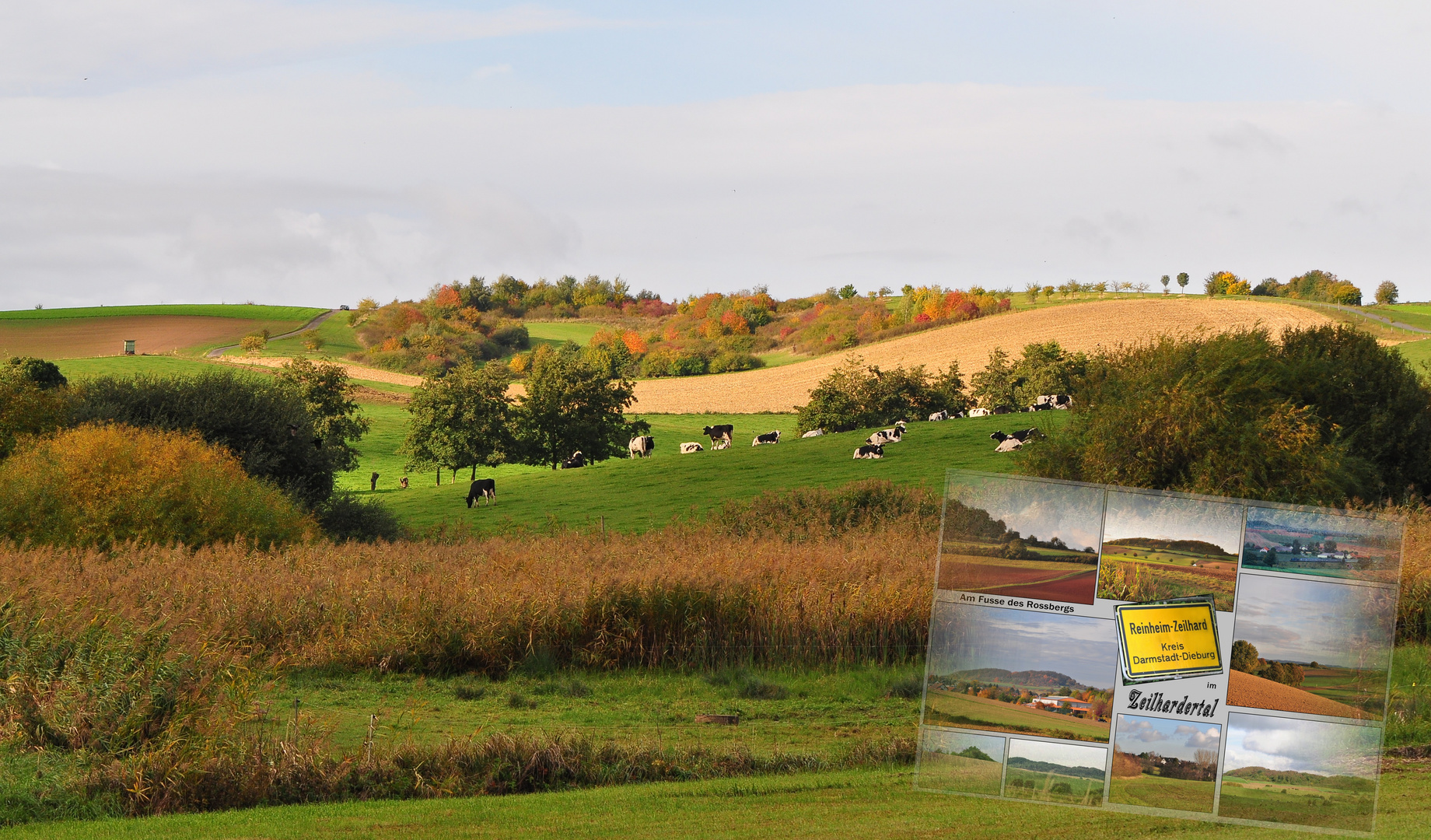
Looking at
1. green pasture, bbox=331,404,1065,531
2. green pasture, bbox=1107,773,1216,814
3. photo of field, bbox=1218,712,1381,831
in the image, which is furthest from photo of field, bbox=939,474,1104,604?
green pasture, bbox=331,404,1065,531

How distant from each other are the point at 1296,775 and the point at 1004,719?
1578 millimetres

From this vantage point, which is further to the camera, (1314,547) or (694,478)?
(694,478)

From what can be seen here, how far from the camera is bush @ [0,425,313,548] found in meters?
25.7

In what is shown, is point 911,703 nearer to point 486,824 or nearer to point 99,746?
point 486,824

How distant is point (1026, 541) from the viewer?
6.28m

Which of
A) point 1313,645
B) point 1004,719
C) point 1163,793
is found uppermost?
point 1313,645

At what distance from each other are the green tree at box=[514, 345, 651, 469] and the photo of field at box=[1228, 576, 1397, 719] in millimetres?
55698

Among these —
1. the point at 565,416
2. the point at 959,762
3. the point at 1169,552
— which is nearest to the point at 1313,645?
the point at 1169,552

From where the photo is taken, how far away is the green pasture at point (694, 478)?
132 feet

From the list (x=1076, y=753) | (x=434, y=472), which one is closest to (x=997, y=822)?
(x=1076, y=753)

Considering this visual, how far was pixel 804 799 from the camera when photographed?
32.1ft

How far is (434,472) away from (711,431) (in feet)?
55.0

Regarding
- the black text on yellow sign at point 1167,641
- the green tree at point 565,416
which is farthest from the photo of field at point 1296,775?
the green tree at point 565,416

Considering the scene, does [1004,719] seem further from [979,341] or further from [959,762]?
[979,341]
